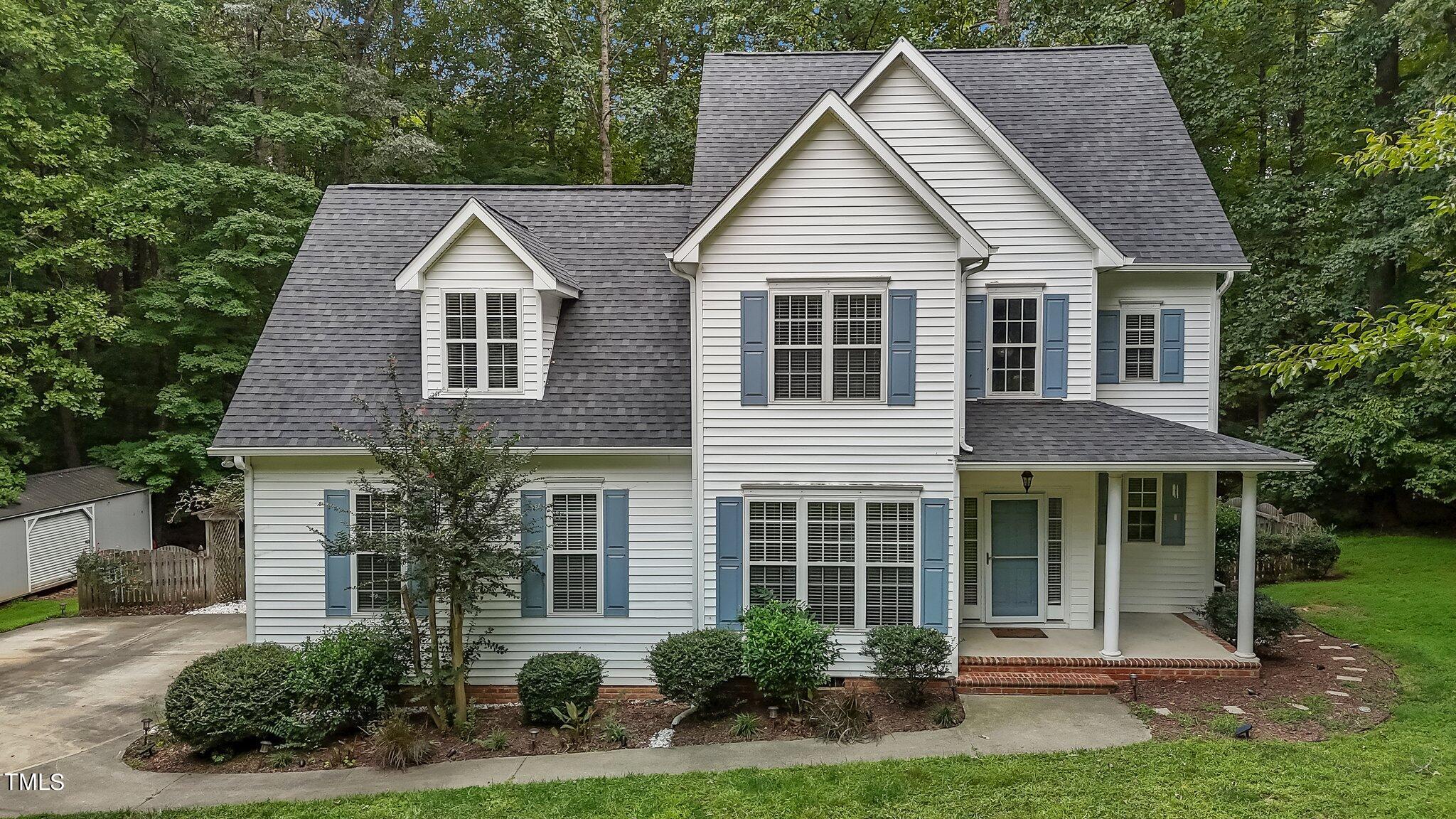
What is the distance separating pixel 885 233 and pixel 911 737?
638 centimetres

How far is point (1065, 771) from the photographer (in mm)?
7832

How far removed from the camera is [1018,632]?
11.5 meters

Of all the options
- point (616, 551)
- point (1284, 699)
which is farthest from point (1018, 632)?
point (616, 551)

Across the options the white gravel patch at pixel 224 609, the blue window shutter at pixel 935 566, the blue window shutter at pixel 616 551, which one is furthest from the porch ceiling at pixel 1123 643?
the white gravel patch at pixel 224 609

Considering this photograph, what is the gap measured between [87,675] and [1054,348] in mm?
16002

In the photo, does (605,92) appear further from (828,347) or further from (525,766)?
(525,766)

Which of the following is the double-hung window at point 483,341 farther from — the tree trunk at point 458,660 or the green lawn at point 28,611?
the green lawn at point 28,611

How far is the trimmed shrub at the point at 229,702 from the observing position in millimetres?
8781

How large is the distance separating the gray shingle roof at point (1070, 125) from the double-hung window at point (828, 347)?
298 cm

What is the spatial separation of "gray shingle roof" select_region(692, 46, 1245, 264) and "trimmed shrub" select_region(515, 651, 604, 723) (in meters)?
7.16

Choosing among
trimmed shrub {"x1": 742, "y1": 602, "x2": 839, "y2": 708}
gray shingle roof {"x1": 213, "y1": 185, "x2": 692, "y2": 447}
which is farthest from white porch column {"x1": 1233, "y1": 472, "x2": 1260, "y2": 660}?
gray shingle roof {"x1": 213, "y1": 185, "x2": 692, "y2": 447}

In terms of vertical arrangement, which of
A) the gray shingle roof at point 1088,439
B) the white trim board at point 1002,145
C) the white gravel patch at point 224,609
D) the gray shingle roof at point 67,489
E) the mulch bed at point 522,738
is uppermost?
the white trim board at point 1002,145

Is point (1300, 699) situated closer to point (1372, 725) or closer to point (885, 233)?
point (1372, 725)

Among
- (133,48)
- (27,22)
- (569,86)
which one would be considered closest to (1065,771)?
(569,86)
